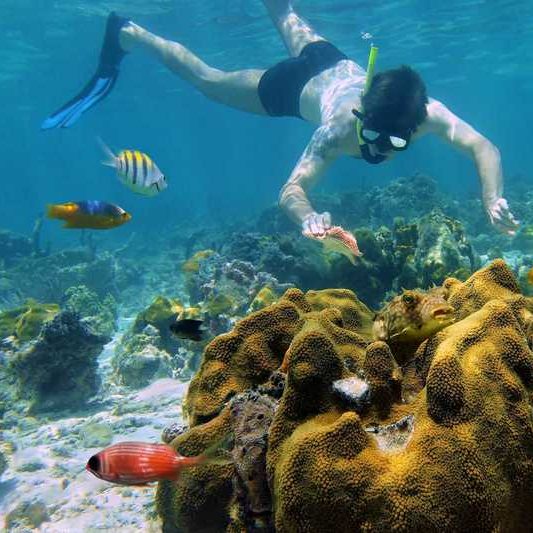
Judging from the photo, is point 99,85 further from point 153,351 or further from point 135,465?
point 135,465

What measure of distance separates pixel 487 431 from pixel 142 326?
298 inches

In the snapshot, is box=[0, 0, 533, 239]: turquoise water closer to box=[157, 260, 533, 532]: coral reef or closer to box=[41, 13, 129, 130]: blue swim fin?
box=[41, 13, 129, 130]: blue swim fin

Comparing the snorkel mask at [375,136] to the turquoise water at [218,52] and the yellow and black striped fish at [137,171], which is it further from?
the turquoise water at [218,52]

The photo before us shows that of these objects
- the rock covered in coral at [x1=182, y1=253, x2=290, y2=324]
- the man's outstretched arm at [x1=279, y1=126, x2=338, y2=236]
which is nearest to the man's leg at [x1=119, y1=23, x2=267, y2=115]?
the rock covered in coral at [x1=182, y1=253, x2=290, y2=324]

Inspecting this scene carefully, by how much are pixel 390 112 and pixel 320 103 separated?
3646mm

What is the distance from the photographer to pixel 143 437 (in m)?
5.40

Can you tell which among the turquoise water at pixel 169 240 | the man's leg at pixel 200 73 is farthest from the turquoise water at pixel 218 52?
the man's leg at pixel 200 73

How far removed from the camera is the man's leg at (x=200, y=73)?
34.4 feet

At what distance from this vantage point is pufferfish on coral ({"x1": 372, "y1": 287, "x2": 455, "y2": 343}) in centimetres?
227

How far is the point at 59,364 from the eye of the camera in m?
6.75

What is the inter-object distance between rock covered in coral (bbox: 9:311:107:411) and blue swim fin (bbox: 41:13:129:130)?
2.81m

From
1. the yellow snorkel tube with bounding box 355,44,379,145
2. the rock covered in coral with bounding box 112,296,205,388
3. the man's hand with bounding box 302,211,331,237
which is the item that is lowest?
the rock covered in coral with bounding box 112,296,205,388

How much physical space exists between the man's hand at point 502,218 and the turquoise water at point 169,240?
180cm

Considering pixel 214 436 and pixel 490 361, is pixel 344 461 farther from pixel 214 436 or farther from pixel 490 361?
pixel 214 436
